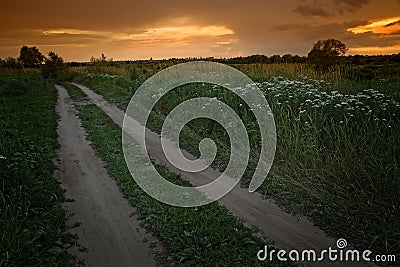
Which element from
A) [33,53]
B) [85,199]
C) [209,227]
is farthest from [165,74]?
[33,53]

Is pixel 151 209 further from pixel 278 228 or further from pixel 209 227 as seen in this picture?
pixel 278 228

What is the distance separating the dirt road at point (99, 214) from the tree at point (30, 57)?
53.8m

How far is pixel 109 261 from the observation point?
3.61 m

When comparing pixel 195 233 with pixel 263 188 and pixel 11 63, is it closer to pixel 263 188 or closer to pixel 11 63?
pixel 263 188

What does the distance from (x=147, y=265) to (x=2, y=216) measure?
1991mm

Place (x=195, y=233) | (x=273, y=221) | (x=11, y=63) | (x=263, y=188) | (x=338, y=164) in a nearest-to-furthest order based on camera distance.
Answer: (x=195, y=233)
(x=273, y=221)
(x=338, y=164)
(x=263, y=188)
(x=11, y=63)

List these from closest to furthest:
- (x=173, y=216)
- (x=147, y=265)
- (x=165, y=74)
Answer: (x=147, y=265) < (x=173, y=216) < (x=165, y=74)

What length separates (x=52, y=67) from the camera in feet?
126

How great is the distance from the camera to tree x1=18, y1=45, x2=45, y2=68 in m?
53.2

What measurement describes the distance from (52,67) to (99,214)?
39.0 m

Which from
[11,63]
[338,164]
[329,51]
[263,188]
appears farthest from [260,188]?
[11,63]

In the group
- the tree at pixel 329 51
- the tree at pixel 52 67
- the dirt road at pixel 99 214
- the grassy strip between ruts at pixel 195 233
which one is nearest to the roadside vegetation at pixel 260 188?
the grassy strip between ruts at pixel 195 233

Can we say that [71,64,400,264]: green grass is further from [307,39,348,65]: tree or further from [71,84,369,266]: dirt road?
[307,39,348,65]: tree

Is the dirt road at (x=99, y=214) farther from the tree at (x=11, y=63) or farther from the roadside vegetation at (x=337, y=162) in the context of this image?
A: the tree at (x=11, y=63)
